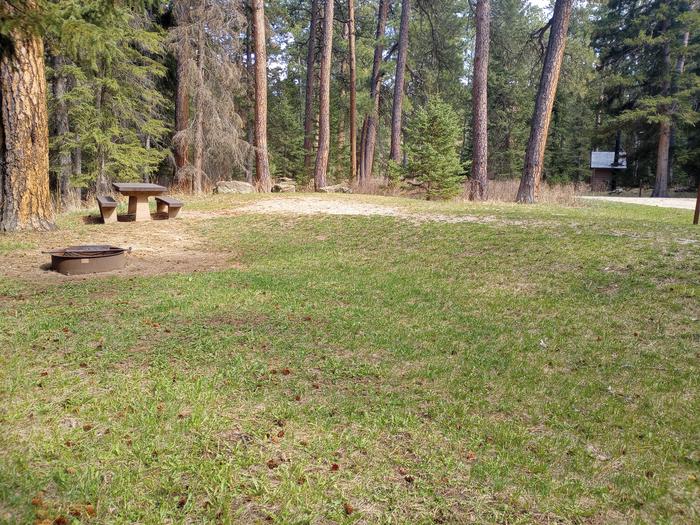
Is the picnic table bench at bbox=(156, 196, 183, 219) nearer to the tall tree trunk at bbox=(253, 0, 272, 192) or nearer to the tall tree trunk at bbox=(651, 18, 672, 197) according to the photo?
the tall tree trunk at bbox=(253, 0, 272, 192)

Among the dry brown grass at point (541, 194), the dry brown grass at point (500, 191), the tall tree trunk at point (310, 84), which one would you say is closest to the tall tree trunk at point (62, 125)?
the dry brown grass at point (500, 191)

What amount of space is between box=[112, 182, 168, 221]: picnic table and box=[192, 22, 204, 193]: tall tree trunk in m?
5.94

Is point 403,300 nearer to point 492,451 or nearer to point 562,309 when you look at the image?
point 562,309

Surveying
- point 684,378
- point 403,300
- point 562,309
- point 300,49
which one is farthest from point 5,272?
point 300,49

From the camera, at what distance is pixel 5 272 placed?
5.95 metres

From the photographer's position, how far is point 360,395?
125 inches

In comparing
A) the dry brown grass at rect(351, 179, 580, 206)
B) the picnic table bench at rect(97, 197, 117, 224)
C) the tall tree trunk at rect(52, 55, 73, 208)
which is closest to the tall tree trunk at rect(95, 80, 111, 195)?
the tall tree trunk at rect(52, 55, 73, 208)

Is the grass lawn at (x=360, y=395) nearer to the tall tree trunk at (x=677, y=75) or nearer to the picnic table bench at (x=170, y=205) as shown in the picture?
the picnic table bench at (x=170, y=205)

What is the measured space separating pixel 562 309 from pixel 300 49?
33.2m

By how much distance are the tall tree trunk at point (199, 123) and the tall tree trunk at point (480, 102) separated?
8933 millimetres

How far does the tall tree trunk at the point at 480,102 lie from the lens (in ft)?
44.7

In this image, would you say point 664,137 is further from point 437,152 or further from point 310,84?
point 310,84

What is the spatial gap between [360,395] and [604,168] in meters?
35.6

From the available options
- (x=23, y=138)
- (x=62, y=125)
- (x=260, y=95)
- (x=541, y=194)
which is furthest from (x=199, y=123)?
(x=541, y=194)
